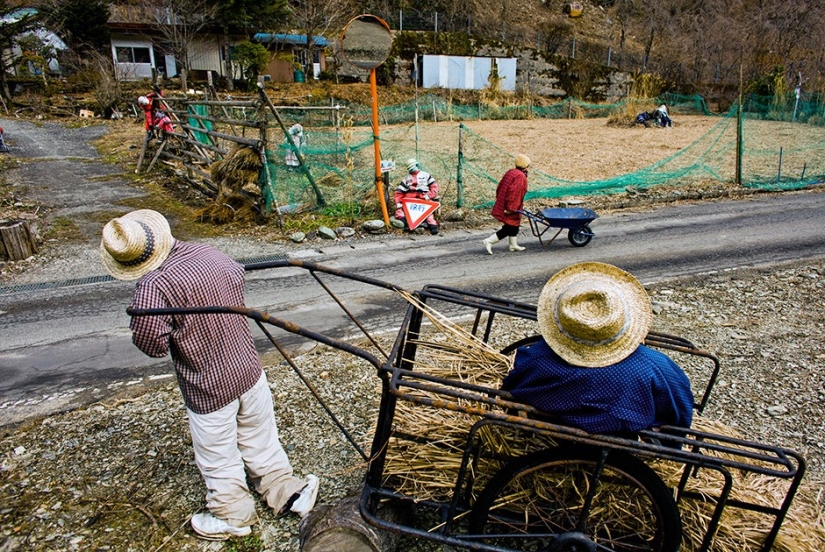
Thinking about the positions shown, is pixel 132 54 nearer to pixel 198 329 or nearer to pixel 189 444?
pixel 189 444

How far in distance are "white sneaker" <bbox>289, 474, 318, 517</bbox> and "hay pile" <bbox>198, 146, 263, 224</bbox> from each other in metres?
8.03

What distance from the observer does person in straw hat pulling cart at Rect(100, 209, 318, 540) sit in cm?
308

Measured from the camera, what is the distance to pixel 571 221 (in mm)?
9281

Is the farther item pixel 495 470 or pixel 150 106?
pixel 150 106

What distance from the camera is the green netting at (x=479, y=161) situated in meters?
11.0

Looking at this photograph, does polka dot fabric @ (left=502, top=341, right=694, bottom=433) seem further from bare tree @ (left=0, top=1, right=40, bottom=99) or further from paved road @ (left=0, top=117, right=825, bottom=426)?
bare tree @ (left=0, top=1, right=40, bottom=99)

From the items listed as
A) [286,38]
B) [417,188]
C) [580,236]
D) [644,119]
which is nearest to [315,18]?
[286,38]

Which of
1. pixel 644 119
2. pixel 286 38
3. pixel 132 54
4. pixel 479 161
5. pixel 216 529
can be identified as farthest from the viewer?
pixel 286 38

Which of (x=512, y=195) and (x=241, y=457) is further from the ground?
(x=512, y=195)

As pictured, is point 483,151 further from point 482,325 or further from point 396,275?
point 482,325

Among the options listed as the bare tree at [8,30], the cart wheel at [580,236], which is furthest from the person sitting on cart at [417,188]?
the bare tree at [8,30]

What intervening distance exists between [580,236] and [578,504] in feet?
24.2

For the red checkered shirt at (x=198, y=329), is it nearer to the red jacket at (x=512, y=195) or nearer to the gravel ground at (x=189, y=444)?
the gravel ground at (x=189, y=444)

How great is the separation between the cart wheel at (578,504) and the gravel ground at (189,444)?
0.81 m
